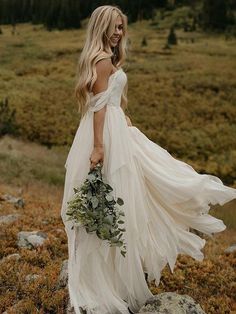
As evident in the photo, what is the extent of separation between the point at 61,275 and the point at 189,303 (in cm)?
168

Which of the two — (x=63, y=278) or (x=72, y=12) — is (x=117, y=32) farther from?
(x=72, y=12)

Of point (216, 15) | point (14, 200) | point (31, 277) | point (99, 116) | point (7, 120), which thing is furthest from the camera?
point (216, 15)

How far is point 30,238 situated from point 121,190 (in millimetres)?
3307

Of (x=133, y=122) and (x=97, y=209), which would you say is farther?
(x=133, y=122)

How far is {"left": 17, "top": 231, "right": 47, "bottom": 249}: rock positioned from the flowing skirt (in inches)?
103

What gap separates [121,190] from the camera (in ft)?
14.1

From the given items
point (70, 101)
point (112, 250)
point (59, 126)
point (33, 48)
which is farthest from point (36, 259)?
point (33, 48)

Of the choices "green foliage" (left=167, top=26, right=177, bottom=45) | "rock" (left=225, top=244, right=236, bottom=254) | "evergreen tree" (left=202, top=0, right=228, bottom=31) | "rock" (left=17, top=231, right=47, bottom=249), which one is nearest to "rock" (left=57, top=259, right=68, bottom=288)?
"rock" (left=17, top=231, right=47, bottom=249)

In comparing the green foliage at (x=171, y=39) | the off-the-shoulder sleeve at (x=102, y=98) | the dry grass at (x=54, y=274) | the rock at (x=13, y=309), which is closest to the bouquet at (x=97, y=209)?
the off-the-shoulder sleeve at (x=102, y=98)

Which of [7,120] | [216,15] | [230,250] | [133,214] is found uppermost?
[216,15]

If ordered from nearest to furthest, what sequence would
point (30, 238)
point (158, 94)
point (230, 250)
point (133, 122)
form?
point (30, 238)
point (230, 250)
point (133, 122)
point (158, 94)

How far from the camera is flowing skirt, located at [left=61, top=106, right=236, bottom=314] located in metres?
4.35

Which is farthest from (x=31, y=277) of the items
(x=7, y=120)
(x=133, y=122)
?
(x=133, y=122)

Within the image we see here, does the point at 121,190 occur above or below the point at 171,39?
above
